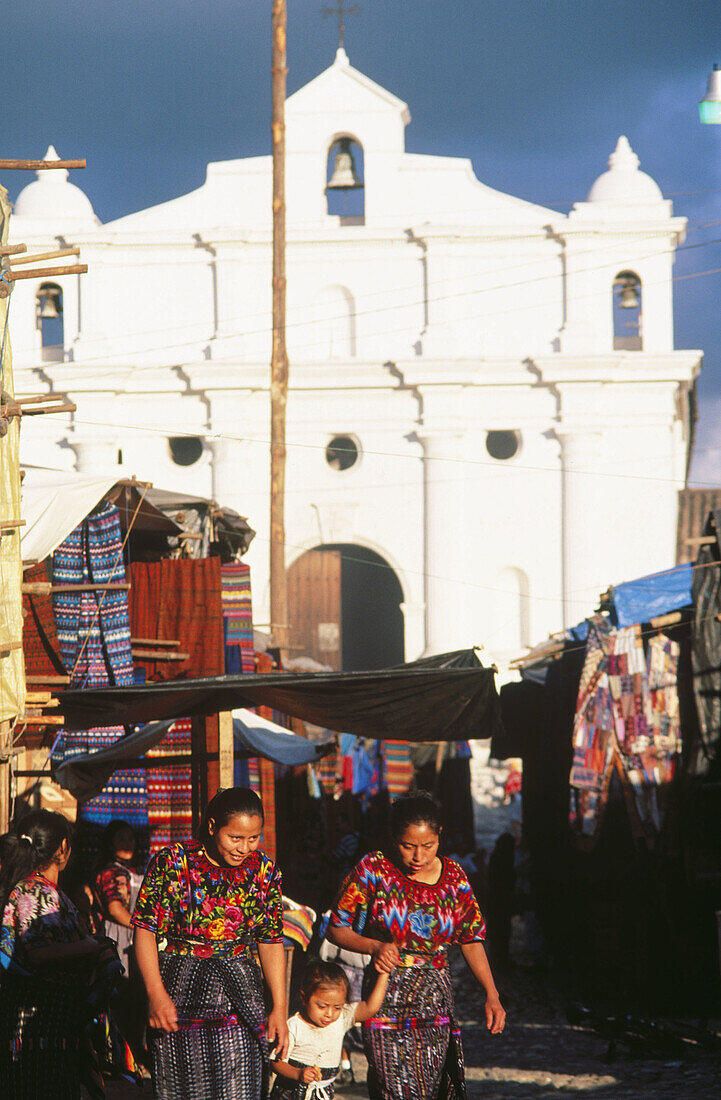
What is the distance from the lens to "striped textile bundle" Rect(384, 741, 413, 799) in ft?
45.4

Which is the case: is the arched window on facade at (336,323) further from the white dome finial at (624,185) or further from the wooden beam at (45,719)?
the wooden beam at (45,719)

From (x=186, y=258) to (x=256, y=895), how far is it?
2222 cm

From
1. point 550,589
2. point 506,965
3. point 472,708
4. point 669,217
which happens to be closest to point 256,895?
point 472,708

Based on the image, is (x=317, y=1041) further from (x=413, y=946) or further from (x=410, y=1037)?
(x=413, y=946)

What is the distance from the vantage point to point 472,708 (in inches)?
291

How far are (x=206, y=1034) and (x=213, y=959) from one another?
23cm

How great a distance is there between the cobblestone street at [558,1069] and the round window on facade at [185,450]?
17.2m

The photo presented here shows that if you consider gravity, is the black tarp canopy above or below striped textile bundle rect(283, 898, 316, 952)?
Result: above

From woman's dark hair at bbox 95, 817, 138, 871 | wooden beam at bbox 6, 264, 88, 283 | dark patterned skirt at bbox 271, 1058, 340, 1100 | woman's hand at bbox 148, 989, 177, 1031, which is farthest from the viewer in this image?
woman's dark hair at bbox 95, 817, 138, 871

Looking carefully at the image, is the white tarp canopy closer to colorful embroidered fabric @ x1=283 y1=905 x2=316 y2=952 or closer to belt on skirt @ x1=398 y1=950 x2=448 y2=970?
colorful embroidered fabric @ x1=283 y1=905 x2=316 y2=952

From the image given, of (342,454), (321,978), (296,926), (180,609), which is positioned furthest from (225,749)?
(342,454)

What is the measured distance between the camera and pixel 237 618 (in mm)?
11977

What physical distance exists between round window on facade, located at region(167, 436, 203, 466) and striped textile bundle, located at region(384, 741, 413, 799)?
41.6 feet

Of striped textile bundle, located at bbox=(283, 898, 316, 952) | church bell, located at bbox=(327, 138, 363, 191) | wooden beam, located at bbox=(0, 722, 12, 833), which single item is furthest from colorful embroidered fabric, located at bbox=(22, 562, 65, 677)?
church bell, located at bbox=(327, 138, 363, 191)
